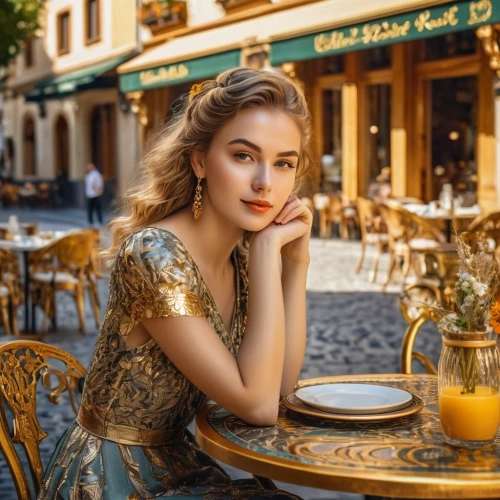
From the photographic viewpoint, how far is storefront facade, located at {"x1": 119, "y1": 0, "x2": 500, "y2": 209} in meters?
12.0

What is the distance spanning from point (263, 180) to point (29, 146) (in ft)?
111

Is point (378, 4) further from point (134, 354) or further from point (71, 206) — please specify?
point (71, 206)

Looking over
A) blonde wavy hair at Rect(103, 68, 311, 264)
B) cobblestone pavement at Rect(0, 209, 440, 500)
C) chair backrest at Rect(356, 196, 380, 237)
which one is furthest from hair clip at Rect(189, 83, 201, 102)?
chair backrest at Rect(356, 196, 380, 237)

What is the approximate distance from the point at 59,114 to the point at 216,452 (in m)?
29.7

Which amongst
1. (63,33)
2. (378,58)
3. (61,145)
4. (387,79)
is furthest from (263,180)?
(61,145)

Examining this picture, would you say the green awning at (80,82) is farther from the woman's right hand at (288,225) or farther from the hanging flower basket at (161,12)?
the woman's right hand at (288,225)

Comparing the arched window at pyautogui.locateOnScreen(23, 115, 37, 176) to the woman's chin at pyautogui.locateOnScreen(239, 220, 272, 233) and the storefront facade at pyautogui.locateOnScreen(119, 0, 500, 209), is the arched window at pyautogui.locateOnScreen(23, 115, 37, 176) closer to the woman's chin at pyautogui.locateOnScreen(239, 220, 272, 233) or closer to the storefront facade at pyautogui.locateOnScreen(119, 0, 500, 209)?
the storefront facade at pyautogui.locateOnScreen(119, 0, 500, 209)

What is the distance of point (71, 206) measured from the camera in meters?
29.4

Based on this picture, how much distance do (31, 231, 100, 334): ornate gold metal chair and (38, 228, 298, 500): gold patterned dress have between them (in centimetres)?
580

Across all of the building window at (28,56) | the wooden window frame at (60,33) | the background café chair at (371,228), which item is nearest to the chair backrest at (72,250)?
the background café chair at (371,228)

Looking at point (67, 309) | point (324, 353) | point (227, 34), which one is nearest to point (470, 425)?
point (324, 353)

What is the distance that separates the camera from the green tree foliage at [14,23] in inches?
940

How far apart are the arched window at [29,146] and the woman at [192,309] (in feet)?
108

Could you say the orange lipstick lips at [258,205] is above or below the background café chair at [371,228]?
above
